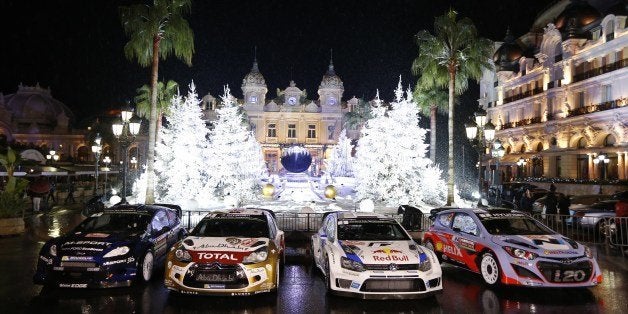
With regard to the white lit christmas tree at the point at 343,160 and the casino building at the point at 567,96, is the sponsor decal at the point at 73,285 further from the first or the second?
the white lit christmas tree at the point at 343,160

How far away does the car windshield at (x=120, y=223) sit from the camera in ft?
30.7

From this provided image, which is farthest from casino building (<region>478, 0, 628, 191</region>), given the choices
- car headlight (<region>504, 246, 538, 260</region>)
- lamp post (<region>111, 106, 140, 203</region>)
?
car headlight (<region>504, 246, 538, 260</region>)

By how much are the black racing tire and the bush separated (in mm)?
15152

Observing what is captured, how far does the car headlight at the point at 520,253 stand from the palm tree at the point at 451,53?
47.4 feet

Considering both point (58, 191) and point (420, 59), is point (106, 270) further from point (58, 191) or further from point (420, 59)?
point (58, 191)

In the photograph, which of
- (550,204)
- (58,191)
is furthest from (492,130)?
(58,191)

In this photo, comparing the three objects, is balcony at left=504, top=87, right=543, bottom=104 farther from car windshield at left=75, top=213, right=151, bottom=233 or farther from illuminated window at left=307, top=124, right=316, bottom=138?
car windshield at left=75, top=213, right=151, bottom=233

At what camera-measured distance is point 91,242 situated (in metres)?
8.32

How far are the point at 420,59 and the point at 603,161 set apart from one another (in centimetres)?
2236

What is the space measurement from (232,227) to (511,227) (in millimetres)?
6220

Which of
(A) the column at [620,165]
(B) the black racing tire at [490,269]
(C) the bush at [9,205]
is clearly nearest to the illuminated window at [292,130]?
(A) the column at [620,165]

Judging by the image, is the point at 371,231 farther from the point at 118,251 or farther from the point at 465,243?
the point at 118,251

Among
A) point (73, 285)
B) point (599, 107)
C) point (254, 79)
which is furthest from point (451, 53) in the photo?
point (254, 79)

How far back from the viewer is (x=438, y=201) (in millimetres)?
27109
